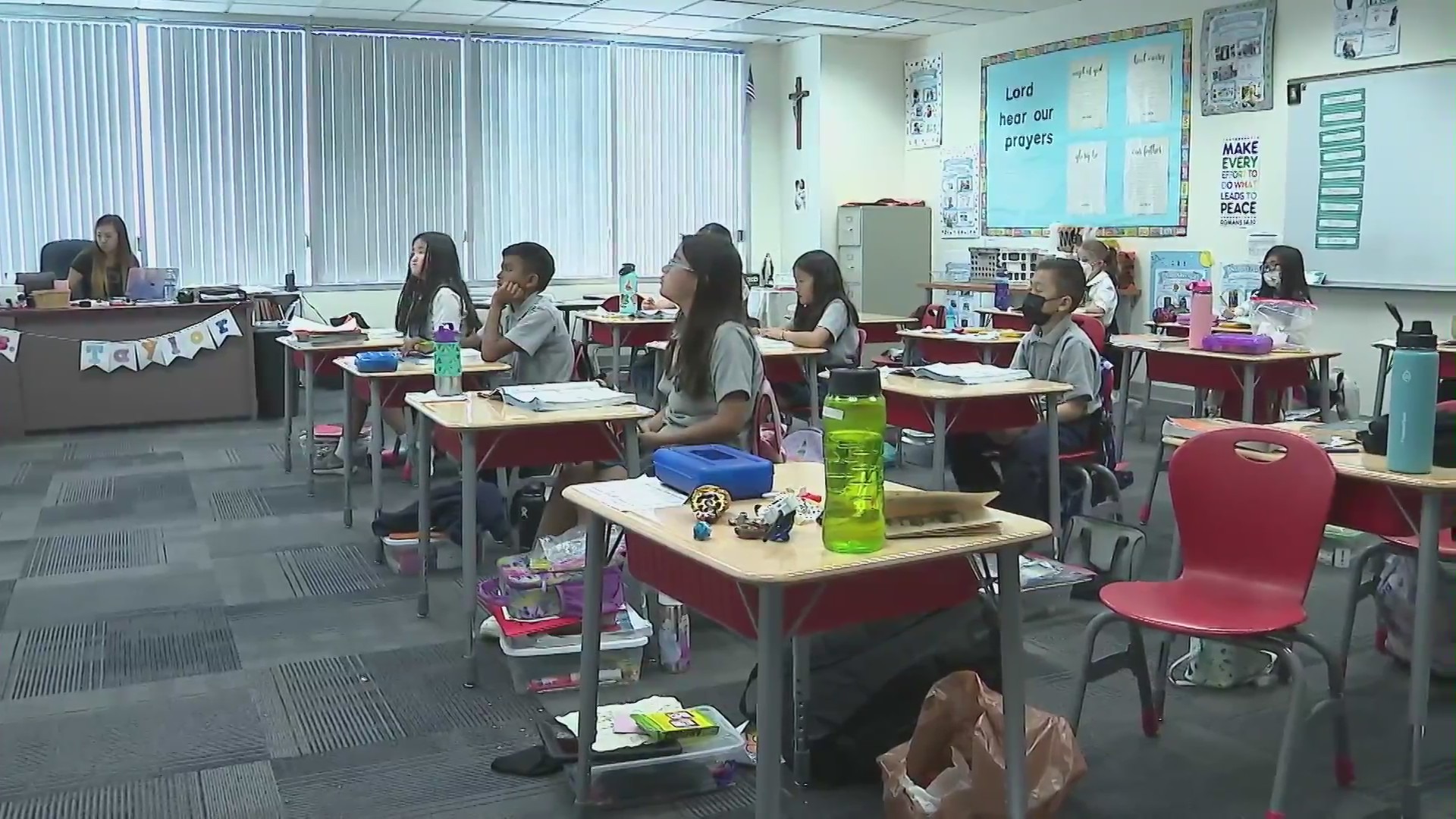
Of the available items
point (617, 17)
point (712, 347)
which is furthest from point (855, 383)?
point (617, 17)

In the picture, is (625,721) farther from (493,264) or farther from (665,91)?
(665,91)

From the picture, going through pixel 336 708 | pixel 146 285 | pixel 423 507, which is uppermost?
pixel 146 285

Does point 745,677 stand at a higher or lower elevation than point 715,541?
lower

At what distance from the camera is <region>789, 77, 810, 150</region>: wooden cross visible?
10.5 meters

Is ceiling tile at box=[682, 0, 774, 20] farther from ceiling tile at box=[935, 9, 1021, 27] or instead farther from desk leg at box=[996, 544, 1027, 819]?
desk leg at box=[996, 544, 1027, 819]

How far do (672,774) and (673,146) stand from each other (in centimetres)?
863

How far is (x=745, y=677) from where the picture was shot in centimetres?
328

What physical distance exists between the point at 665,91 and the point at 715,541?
9120 millimetres

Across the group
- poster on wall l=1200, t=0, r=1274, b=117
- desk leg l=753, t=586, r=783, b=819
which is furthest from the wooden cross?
desk leg l=753, t=586, r=783, b=819

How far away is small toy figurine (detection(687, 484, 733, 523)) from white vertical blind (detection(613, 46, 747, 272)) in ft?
28.2

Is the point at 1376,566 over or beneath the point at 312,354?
beneath

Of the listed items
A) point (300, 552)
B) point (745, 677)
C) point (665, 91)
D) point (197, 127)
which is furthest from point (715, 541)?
point (665, 91)

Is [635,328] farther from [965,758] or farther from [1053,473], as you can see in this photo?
[965,758]

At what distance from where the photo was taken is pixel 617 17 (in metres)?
9.31
